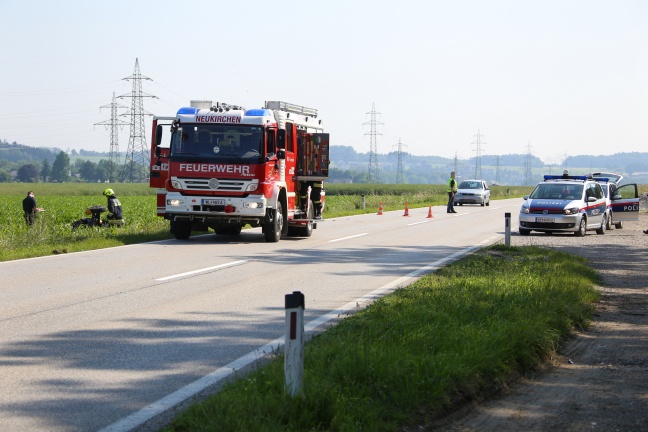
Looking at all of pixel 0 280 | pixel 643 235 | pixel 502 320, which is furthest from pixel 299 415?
pixel 643 235

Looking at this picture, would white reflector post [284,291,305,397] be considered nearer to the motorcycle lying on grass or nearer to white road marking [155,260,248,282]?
Result: white road marking [155,260,248,282]

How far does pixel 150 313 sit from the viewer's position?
10.7 metres

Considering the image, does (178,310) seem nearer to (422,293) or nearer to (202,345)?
(202,345)

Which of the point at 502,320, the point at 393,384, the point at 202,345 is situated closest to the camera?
the point at 393,384

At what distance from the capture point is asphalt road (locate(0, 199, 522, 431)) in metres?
6.70

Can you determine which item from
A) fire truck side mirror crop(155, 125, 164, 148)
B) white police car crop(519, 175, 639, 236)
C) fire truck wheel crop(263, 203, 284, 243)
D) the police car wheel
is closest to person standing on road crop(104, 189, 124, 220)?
fire truck side mirror crop(155, 125, 164, 148)

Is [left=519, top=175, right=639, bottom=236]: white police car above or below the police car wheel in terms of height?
above

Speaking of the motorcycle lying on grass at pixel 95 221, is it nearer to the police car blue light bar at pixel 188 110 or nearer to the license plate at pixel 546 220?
the police car blue light bar at pixel 188 110

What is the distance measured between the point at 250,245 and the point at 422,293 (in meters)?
10.1

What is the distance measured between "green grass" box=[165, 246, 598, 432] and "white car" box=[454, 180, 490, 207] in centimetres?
4399

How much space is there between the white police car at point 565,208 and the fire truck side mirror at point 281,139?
955 cm

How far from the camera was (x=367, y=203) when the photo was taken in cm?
5359

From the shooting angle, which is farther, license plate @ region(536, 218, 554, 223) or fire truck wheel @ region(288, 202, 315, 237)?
license plate @ region(536, 218, 554, 223)

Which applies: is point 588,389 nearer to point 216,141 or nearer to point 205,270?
point 205,270
